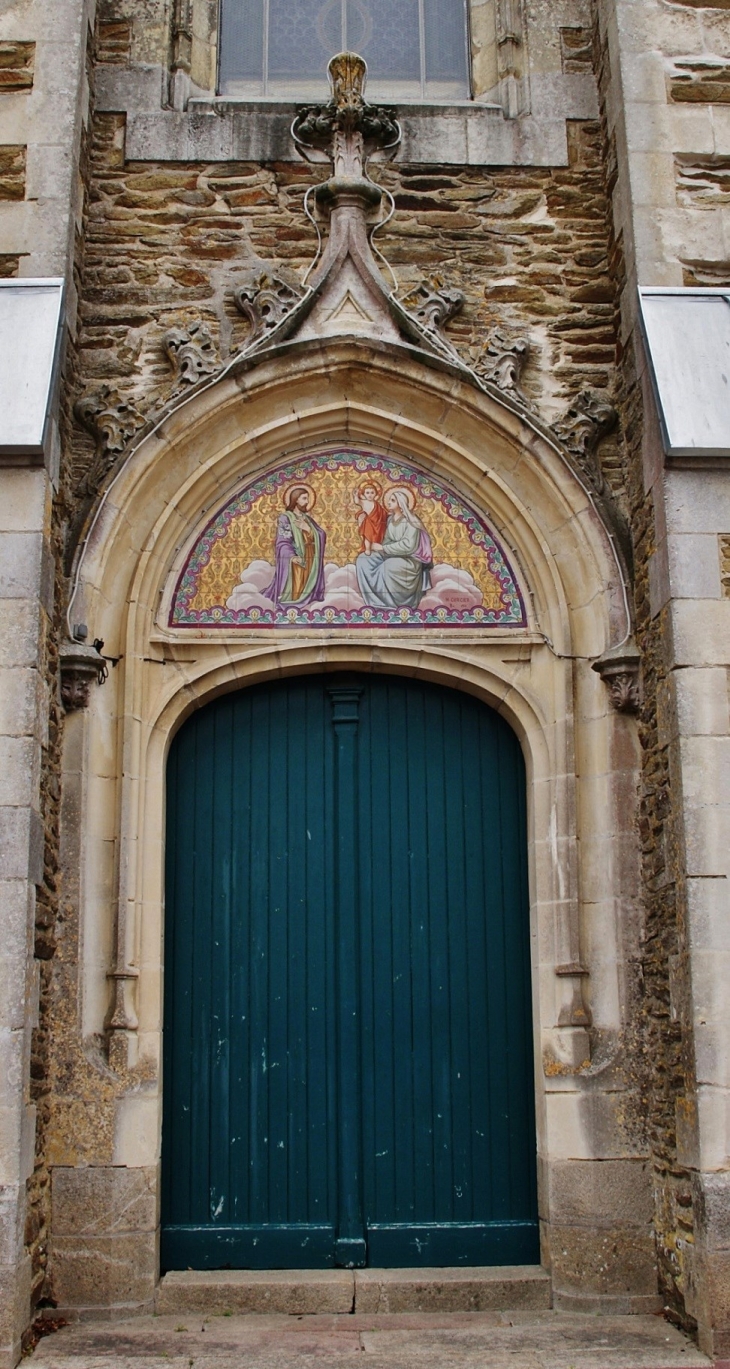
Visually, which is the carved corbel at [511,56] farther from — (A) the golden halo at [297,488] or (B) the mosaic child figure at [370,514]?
(A) the golden halo at [297,488]

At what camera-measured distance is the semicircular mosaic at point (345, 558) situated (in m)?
6.61

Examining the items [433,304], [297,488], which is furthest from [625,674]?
[433,304]

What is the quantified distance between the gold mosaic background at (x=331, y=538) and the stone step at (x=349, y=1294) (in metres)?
2.97

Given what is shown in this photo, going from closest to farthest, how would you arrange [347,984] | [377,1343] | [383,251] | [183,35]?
[377,1343], [347,984], [383,251], [183,35]

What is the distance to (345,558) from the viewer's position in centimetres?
670

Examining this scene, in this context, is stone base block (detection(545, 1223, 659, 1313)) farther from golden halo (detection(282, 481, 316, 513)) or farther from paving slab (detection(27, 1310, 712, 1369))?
golden halo (detection(282, 481, 316, 513))

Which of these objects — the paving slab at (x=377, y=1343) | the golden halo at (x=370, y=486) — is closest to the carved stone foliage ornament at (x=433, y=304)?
the golden halo at (x=370, y=486)

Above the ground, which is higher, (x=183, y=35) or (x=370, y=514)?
(x=183, y=35)

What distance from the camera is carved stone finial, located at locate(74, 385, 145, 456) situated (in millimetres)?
6504

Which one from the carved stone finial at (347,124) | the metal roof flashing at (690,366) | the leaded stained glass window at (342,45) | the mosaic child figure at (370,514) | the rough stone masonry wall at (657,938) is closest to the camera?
the rough stone masonry wall at (657,938)

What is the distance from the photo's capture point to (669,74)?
670 centimetres

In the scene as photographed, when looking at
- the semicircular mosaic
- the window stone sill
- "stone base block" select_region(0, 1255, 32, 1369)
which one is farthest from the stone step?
the window stone sill

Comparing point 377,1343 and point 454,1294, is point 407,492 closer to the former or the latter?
point 454,1294

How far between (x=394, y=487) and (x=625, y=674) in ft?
4.87
